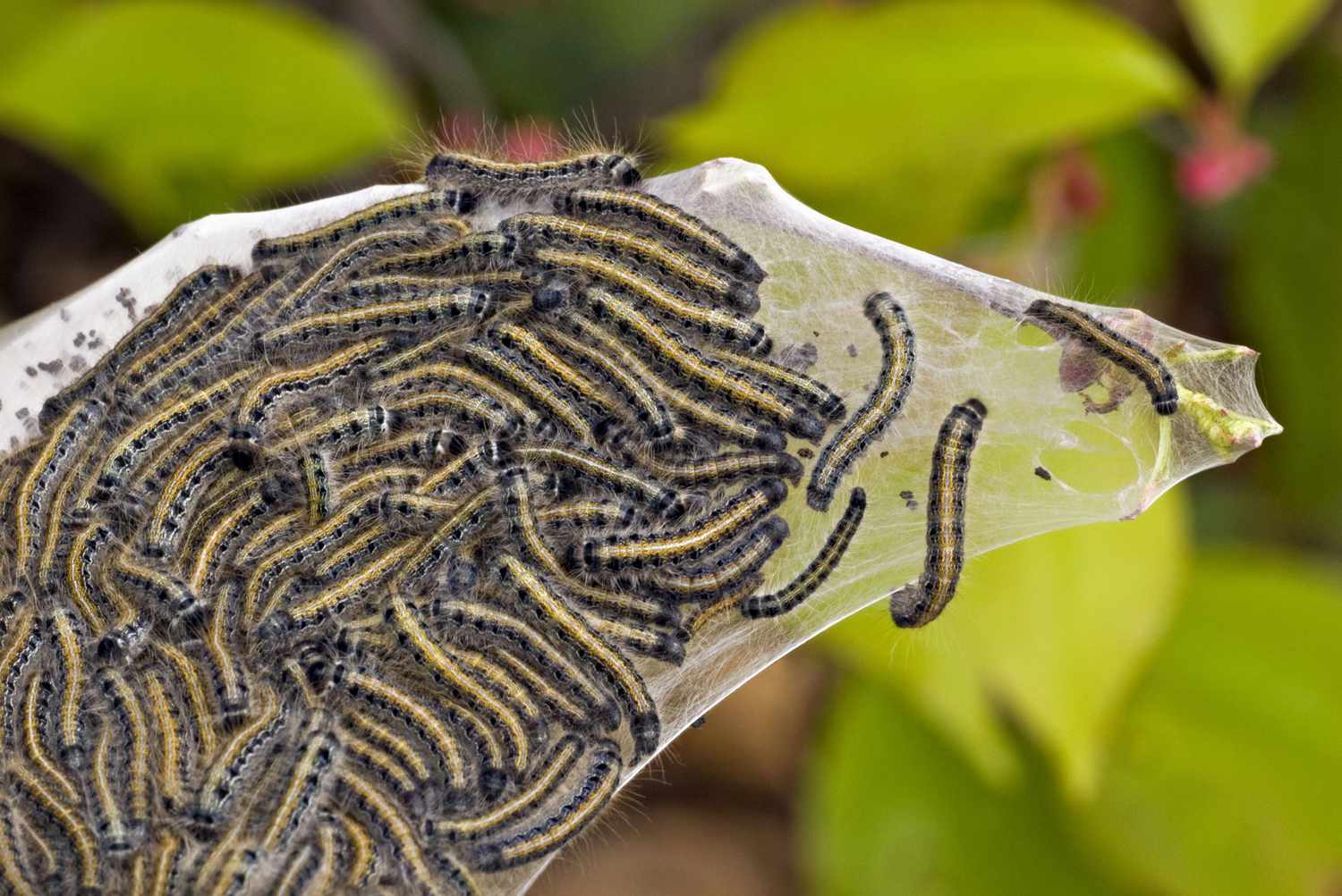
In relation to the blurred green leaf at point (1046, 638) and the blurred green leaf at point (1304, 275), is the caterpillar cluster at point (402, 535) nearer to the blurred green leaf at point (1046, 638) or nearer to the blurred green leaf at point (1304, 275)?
the blurred green leaf at point (1046, 638)

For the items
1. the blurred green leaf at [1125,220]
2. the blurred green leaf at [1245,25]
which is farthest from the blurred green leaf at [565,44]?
the blurred green leaf at [1245,25]

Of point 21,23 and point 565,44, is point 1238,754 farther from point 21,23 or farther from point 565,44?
point 21,23

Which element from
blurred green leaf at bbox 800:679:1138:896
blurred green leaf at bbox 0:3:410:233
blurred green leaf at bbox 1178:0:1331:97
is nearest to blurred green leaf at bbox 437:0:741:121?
blurred green leaf at bbox 0:3:410:233

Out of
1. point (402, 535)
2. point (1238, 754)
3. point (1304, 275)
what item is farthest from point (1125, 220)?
point (402, 535)

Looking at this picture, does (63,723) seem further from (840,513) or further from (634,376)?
(840,513)

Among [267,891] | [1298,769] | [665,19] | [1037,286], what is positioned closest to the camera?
[267,891]

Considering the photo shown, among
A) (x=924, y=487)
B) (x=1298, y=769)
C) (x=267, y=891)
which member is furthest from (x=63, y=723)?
(x=1298, y=769)

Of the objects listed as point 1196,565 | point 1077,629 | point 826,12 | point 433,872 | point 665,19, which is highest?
point 665,19
